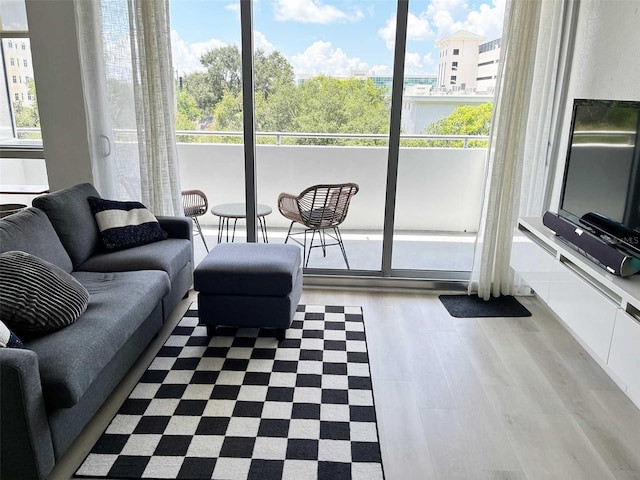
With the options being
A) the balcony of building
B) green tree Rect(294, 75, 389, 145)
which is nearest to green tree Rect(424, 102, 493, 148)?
the balcony of building

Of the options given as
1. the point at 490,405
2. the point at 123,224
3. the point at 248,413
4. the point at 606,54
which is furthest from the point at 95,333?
the point at 606,54

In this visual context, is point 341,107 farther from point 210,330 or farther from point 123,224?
point 210,330

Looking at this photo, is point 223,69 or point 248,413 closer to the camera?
point 248,413

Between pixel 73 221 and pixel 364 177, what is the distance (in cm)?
223

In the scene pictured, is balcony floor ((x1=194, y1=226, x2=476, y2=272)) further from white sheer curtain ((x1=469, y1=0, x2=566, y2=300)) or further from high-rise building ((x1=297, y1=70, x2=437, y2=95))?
high-rise building ((x1=297, y1=70, x2=437, y2=95))

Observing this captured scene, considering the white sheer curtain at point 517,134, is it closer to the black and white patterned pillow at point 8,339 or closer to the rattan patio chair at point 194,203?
the rattan patio chair at point 194,203

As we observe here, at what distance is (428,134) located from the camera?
370 cm

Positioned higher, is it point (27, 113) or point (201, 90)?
point (201, 90)

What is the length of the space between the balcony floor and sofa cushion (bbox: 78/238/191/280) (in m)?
1.04

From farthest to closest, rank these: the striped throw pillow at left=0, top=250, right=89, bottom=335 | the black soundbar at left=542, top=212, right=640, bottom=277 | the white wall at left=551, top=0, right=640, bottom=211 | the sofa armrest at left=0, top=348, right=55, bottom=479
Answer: the white wall at left=551, top=0, right=640, bottom=211 < the black soundbar at left=542, top=212, right=640, bottom=277 < the striped throw pillow at left=0, top=250, right=89, bottom=335 < the sofa armrest at left=0, top=348, right=55, bottom=479

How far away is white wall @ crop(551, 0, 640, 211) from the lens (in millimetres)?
2580

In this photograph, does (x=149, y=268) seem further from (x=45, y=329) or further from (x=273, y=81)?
(x=273, y=81)

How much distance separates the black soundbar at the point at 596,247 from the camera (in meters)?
2.12

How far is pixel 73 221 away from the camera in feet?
9.56
